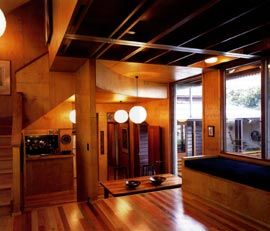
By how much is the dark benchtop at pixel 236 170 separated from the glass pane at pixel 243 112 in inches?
13.6

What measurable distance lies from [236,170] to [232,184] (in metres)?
0.22

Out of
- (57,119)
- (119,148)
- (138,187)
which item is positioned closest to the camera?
(138,187)

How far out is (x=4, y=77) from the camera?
225 inches

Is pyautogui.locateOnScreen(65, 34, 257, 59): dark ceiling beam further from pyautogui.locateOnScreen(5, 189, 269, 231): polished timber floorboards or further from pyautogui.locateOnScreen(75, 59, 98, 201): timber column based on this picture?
pyautogui.locateOnScreen(5, 189, 269, 231): polished timber floorboards

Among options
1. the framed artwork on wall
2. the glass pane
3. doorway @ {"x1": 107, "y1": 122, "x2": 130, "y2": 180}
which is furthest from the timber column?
doorway @ {"x1": 107, "y1": 122, "x2": 130, "y2": 180}

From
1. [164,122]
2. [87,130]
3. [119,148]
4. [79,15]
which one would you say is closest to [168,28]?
[79,15]

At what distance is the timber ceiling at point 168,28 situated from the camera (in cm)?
244

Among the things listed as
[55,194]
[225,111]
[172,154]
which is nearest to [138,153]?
[172,154]

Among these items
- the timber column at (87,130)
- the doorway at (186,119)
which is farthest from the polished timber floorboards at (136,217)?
the doorway at (186,119)

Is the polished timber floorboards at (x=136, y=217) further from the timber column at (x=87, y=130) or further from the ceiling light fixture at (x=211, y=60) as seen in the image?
the ceiling light fixture at (x=211, y=60)

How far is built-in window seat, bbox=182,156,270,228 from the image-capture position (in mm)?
3162

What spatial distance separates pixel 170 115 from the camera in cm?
673

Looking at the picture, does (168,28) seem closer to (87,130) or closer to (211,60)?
(211,60)

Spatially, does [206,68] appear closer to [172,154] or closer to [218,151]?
[218,151]
